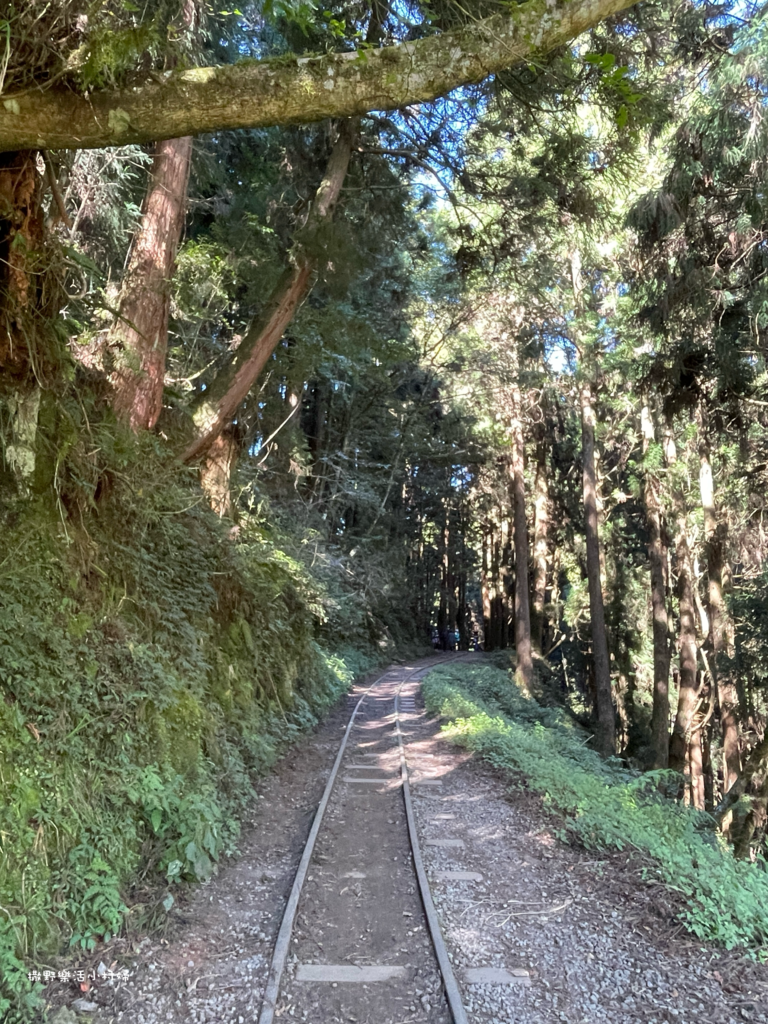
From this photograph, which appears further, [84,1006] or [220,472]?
[220,472]

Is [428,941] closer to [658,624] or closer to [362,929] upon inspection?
[362,929]

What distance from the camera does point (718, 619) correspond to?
45.0ft

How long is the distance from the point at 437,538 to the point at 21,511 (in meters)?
40.5

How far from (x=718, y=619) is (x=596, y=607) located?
320 centimetres

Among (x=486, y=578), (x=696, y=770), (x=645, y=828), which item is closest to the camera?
(x=645, y=828)

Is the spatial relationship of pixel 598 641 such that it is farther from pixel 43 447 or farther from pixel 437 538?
pixel 437 538

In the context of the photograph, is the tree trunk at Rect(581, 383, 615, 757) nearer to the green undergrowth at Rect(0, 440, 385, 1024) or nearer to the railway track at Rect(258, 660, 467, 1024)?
the railway track at Rect(258, 660, 467, 1024)

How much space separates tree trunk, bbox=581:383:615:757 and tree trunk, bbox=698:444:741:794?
2647 mm

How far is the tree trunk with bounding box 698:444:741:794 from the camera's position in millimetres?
13539

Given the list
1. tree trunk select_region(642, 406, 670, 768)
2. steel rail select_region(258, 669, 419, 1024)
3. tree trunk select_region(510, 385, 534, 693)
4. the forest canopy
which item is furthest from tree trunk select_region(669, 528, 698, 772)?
steel rail select_region(258, 669, 419, 1024)

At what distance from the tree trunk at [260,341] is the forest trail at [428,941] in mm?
5063

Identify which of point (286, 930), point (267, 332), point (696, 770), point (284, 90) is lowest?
point (696, 770)

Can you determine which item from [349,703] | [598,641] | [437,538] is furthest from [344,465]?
[437,538]

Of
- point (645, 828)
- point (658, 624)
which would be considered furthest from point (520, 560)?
point (645, 828)
